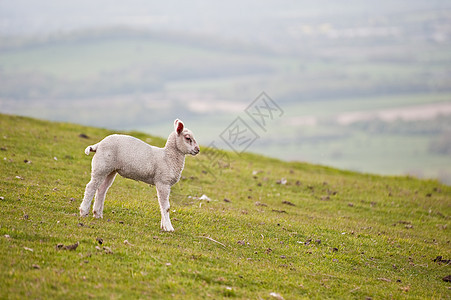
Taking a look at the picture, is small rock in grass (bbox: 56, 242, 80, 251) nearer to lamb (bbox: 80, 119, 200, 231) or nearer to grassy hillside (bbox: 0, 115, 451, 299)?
grassy hillside (bbox: 0, 115, 451, 299)

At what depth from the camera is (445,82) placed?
190000mm

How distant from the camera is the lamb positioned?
13257 mm

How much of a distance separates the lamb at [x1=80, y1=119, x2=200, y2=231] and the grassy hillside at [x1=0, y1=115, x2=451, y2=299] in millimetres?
726

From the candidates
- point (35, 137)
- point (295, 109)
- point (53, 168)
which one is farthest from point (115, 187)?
point (295, 109)

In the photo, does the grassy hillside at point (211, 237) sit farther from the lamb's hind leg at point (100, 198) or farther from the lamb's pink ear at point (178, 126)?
the lamb's pink ear at point (178, 126)

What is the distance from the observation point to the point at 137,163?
13469 mm

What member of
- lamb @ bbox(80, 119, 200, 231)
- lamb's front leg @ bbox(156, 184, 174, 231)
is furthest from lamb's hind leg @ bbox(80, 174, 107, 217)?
lamb's front leg @ bbox(156, 184, 174, 231)

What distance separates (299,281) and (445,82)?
7781 inches

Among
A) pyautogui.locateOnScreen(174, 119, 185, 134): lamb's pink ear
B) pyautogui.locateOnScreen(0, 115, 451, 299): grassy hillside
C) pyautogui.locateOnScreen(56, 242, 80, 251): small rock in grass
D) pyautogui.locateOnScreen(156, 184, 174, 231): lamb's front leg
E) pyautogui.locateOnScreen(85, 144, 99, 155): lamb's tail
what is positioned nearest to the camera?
pyautogui.locateOnScreen(0, 115, 451, 299): grassy hillside

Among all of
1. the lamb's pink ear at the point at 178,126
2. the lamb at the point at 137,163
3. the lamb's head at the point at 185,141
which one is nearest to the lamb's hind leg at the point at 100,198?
the lamb at the point at 137,163

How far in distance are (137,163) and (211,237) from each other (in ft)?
9.50

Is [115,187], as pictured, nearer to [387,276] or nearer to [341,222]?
[341,222]

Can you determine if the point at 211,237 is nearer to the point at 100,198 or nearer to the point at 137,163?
the point at 137,163

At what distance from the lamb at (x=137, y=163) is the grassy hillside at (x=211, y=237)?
2.38 ft
